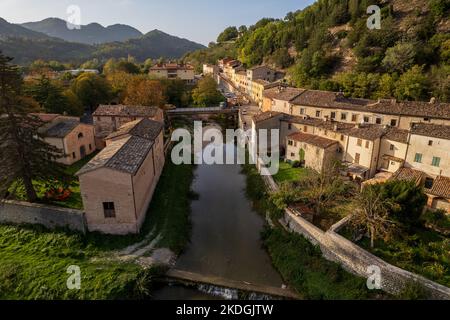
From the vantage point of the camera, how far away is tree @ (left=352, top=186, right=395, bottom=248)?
17281 millimetres

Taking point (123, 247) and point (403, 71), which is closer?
point (123, 247)

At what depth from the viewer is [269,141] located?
117ft

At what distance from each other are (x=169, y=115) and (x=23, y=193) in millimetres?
30493

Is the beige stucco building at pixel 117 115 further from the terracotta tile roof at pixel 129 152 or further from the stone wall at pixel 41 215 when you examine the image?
the stone wall at pixel 41 215

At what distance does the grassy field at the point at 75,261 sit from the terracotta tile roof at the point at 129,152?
4.65 m

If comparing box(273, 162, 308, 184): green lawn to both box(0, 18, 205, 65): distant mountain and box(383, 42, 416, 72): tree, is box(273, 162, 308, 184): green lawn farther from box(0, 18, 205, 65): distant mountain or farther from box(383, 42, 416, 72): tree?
box(0, 18, 205, 65): distant mountain

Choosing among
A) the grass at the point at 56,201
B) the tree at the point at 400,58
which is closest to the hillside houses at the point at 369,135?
the tree at the point at 400,58

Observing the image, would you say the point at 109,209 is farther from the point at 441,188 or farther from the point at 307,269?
the point at 441,188

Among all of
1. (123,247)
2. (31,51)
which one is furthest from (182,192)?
(31,51)

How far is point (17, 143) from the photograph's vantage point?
19.8 m

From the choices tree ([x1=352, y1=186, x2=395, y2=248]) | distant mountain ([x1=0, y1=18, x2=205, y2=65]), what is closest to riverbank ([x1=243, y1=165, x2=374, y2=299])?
tree ([x1=352, y1=186, x2=395, y2=248])

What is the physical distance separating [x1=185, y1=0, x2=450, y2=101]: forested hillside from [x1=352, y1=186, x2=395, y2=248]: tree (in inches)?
1108

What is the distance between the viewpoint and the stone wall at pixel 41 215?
1947 centimetres
